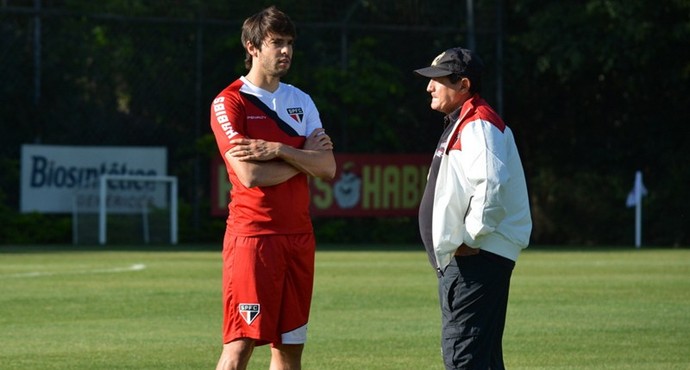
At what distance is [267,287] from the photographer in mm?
6852

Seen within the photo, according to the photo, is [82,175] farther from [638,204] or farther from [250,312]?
[250,312]

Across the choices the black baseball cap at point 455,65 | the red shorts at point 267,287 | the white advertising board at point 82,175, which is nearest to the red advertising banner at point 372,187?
the white advertising board at point 82,175

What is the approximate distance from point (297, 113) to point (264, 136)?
0.22 m

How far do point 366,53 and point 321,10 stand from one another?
1.44 metres

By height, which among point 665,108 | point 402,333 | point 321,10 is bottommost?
point 402,333

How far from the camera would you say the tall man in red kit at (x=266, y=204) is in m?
6.86

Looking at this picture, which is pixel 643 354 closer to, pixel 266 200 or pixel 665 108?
pixel 266 200

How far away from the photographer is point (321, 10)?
3212 centimetres

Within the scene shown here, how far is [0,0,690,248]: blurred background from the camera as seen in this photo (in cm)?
2889

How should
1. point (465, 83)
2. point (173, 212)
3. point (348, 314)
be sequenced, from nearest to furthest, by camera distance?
point (465, 83) → point (348, 314) → point (173, 212)

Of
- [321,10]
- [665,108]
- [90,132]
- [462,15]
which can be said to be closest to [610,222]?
[665,108]

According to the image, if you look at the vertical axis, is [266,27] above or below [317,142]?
above

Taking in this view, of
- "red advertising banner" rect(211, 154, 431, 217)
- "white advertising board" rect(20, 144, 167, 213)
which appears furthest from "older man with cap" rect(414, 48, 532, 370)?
"red advertising banner" rect(211, 154, 431, 217)

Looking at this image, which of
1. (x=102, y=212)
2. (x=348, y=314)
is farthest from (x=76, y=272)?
(x=102, y=212)
